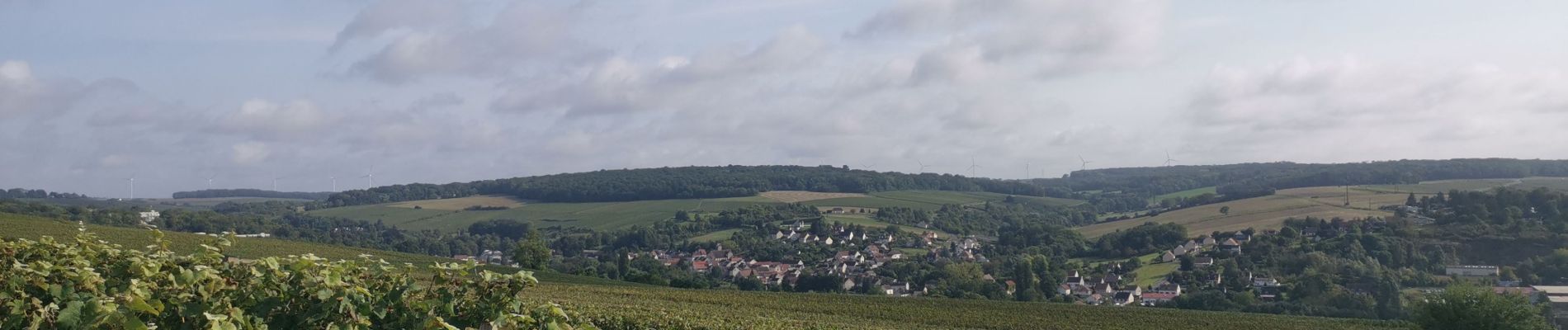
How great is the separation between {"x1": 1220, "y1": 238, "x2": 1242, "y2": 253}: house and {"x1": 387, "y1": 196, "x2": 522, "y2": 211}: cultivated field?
382 feet

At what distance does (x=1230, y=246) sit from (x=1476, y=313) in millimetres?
66597

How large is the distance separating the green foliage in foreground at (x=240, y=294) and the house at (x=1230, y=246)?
339 feet

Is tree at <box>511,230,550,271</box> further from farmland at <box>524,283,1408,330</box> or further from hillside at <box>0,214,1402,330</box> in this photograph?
farmland at <box>524,283,1408,330</box>

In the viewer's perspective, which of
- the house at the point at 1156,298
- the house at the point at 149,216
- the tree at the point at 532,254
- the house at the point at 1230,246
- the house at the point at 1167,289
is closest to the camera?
the house at the point at 1156,298

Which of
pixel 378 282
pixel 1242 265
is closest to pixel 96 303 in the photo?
pixel 378 282

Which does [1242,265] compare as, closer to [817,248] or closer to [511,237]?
[817,248]

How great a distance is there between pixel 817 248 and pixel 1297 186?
96.3 m

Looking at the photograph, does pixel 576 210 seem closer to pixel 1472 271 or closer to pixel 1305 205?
pixel 1305 205

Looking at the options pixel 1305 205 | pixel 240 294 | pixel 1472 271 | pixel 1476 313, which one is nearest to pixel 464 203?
pixel 1305 205

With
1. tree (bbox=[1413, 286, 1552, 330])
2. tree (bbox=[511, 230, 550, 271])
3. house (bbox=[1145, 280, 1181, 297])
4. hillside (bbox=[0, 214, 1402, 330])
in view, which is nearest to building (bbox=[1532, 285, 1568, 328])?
tree (bbox=[1413, 286, 1552, 330])

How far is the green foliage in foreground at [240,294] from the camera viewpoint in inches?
215

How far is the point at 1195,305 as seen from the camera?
69.1 meters

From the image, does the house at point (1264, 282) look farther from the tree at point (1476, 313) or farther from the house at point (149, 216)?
the house at point (149, 216)

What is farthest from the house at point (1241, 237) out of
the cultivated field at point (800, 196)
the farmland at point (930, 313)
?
the cultivated field at point (800, 196)
